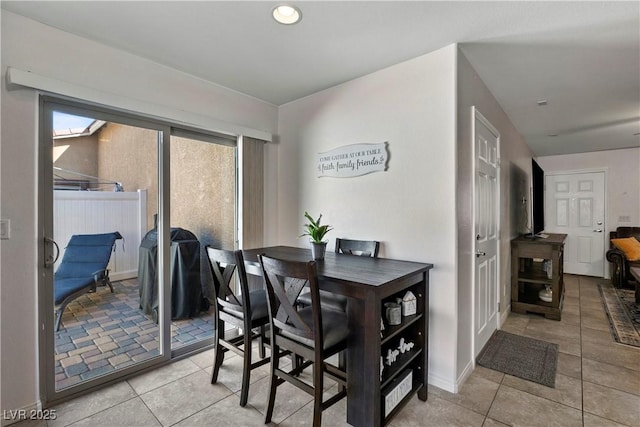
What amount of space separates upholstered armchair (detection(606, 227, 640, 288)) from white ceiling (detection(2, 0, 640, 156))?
2.90 metres

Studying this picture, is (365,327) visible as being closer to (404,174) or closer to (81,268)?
(404,174)

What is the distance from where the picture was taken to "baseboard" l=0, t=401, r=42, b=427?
1757 millimetres

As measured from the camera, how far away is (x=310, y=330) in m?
1.60

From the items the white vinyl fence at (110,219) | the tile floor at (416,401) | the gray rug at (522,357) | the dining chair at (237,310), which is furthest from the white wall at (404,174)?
the white vinyl fence at (110,219)

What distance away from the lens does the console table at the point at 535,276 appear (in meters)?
3.46

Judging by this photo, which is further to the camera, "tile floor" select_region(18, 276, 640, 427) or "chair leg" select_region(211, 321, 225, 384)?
"chair leg" select_region(211, 321, 225, 384)

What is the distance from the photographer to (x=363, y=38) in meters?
2.03

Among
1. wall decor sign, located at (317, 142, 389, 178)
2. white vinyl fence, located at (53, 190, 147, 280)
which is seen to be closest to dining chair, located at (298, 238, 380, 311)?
wall decor sign, located at (317, 142, 389, 178)

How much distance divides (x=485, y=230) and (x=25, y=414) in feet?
11.8

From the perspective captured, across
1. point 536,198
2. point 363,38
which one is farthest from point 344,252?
point 536,198

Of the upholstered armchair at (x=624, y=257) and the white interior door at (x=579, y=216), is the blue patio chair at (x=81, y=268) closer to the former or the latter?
the upholstered armchair at (x=624, y=257)

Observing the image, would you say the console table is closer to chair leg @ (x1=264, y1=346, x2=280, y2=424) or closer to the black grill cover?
chair leg @ (x1=264, y1=346, x2=280, y2=424)

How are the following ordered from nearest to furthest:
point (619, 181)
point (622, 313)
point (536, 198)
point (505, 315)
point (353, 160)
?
point (353, 160) → point (505, 315) → point (622, 313) → point (536, 198) → point (619, 181)

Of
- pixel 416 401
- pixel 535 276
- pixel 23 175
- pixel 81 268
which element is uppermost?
pixel 23 175
